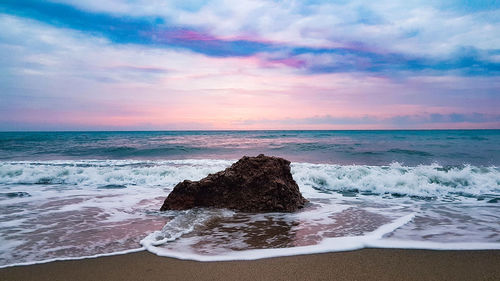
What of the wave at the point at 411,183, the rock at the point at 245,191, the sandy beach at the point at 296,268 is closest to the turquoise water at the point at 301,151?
the wave at the point at 411,183

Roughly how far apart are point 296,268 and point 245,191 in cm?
347

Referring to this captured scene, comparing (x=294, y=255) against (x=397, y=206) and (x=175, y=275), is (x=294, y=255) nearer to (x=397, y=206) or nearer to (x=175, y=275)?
(x=175, y=275)

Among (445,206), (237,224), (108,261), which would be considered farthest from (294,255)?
(445,206)

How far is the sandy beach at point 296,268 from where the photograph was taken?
3215 millimetres

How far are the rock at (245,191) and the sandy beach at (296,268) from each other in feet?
9.01

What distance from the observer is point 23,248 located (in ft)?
13.9

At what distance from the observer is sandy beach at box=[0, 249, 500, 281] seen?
10.5 ft

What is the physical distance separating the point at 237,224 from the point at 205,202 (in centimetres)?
157

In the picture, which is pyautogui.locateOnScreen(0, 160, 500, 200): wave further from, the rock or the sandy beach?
the sandy beach

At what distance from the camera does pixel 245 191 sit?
679cm

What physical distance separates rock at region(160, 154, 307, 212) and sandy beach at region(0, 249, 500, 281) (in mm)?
2746

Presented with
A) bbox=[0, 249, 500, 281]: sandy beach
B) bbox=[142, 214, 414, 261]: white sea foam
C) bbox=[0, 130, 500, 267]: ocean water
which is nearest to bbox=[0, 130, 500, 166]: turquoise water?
bbox=[0, 130, 500, 267]: ocean water

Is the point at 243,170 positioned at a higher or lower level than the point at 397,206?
higher

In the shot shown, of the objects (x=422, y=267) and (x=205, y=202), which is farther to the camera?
(x=205, y=202)
